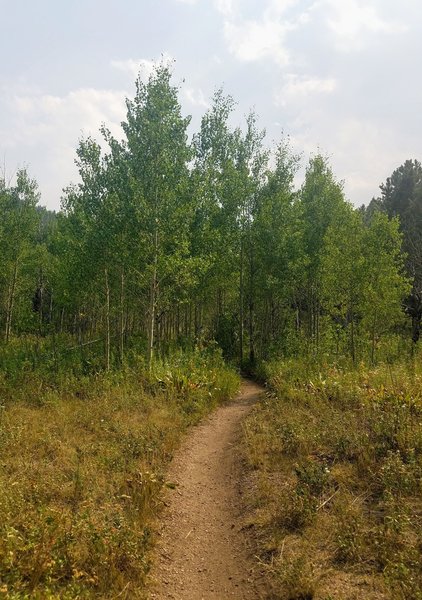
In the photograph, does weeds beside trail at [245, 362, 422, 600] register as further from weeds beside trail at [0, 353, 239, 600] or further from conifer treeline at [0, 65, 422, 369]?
conifer treeline at [0, 65, 422, 369]

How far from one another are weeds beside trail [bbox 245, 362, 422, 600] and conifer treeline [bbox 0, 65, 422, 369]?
327 inches

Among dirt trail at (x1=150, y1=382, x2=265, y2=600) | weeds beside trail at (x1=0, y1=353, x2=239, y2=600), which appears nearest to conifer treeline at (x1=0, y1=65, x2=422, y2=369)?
weeds beside trail at (x1=0, y1=353, x2=239, y2=600)

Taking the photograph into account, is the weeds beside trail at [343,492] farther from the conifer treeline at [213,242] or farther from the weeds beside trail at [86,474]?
the conifer treeline at [213,242]

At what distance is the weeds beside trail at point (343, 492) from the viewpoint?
4.80m

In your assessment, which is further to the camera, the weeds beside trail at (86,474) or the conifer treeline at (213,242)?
the conifer treeline at (213,242)

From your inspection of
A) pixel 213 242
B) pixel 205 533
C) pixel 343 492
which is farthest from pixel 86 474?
pixel 213 242

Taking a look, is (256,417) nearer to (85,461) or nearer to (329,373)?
(329,373)

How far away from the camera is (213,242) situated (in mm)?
21688

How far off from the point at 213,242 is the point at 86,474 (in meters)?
15.7

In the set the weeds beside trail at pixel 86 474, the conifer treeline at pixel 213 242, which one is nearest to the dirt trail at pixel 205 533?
the weeds beside trail at pixel 86 474

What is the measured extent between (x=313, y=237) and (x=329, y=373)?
39.3 ft

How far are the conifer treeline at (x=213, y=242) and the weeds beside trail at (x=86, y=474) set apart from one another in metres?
3.86

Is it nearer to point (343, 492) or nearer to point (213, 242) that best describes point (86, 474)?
point (343, 492)

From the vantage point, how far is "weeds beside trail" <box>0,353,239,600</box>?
4.87 metres
